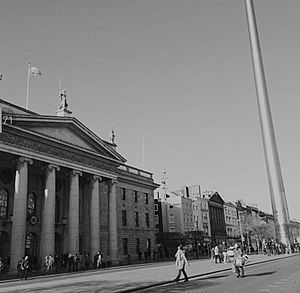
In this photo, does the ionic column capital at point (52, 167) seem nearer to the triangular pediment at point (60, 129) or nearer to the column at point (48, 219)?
the column at point (48, 219)

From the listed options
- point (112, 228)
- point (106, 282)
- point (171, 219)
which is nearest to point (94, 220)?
point (112, 228)

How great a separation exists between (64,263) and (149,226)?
74.5 ft

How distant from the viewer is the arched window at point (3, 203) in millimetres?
39175

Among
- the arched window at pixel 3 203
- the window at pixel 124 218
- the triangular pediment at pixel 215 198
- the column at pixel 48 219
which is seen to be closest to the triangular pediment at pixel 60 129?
the column at pixel 48 219

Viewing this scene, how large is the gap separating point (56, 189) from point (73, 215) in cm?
645

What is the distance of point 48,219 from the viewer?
121 feet

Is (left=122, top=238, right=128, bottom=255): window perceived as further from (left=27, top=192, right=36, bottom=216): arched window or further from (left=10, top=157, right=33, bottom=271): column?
(left=10, top=157, right=33, bottom=271): column

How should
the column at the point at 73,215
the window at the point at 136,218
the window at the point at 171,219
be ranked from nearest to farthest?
the column at the point at 73,215, the window at the point at 136,218, the window at the point at 171,219

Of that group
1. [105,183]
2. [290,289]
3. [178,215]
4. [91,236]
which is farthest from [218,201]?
[290,289]

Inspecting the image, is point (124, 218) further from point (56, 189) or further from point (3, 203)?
point (3, 203)

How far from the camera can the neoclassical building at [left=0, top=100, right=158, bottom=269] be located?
3503 centimetres

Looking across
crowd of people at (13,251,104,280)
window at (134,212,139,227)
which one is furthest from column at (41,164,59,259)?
window at (134,212,139,227)

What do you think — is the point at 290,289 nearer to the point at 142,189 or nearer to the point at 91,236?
the point at 91,236

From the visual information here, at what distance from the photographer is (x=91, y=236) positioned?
4366 centimetres
